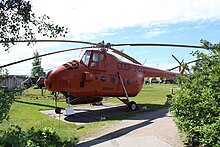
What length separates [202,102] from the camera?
6.66 metres

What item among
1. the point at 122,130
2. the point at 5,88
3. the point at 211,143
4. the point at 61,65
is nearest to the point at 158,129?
the point at 122,130

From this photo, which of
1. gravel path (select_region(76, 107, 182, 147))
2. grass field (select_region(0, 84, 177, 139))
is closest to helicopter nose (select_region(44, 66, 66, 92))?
grass field (select_region(0, 84, 177, 139))

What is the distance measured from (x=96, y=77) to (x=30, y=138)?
878 cm

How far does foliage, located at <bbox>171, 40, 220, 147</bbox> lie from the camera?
6.19 m

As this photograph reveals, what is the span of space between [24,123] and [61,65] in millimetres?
3414

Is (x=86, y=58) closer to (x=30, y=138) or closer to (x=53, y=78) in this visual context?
(x=53, y=78)

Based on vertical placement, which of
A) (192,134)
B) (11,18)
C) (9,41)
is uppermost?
(11,18)

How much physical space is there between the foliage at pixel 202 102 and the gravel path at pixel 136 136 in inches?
29.8

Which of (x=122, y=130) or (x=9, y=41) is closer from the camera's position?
(x=9, y=41)

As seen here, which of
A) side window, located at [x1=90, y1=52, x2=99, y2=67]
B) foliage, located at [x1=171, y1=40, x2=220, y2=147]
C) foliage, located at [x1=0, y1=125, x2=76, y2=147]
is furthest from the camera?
side window, located at [x1=90, y1=52, x2=99, y2=67]

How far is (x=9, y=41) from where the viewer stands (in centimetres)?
616

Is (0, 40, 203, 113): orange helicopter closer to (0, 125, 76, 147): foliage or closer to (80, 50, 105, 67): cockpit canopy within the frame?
(80, 50, 105, 67): cockpit canopy

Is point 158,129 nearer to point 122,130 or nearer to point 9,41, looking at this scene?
point 122,130

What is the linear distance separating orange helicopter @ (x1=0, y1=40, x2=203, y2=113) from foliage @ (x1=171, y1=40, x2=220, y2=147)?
484 centimetres
